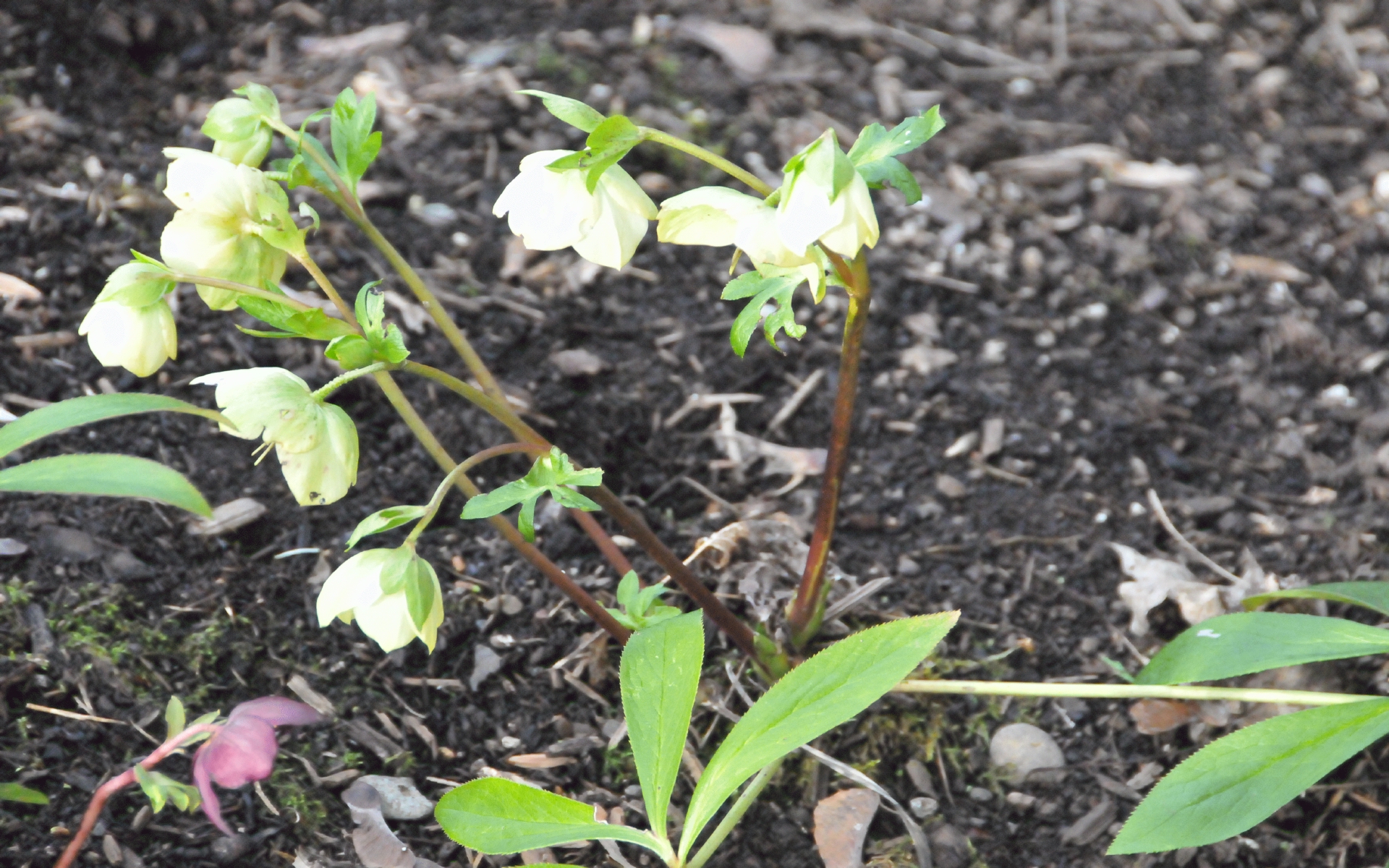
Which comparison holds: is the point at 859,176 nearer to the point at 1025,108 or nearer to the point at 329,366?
the point at 329,366

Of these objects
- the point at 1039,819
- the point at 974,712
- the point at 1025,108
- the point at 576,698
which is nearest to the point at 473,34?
the point at 1025,108

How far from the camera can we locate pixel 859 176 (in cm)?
93

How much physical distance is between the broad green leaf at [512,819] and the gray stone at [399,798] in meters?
0.25

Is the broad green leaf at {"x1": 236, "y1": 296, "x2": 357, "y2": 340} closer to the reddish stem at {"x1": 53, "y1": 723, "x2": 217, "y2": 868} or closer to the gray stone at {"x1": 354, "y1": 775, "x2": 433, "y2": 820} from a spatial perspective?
the reddish stem at {"x1": 53, "y1": 723, "x2": 217, "y2": 868}

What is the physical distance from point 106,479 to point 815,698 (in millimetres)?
611

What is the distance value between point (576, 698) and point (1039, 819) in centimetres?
55

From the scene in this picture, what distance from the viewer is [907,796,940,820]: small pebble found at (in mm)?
1312

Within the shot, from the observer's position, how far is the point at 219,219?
1.04 meters

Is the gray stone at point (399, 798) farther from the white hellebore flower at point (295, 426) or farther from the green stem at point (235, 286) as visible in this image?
the green stem at point (235, 286)

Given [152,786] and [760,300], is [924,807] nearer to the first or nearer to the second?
[760,300]

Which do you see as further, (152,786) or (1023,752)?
(1023,752)

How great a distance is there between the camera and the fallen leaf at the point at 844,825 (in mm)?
1232

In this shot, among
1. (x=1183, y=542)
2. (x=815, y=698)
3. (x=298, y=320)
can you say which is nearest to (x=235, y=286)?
(x=298, y=320)

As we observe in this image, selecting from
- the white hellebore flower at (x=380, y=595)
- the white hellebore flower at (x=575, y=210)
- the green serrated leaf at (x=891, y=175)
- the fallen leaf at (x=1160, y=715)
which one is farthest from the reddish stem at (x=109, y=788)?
the fallen leaf at (x=1160, y=715)
